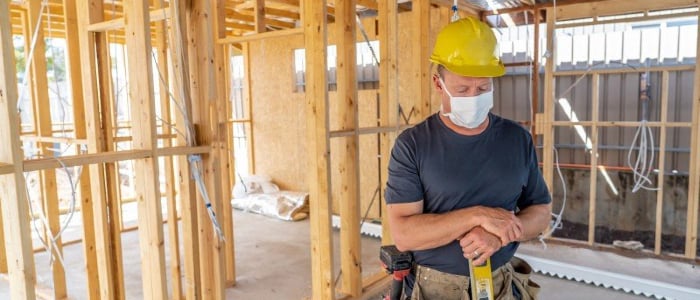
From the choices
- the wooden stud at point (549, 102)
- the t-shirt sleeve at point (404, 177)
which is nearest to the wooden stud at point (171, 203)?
the t-shirt sleeve at point (404, 177)

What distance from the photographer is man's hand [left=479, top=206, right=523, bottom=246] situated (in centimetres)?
137

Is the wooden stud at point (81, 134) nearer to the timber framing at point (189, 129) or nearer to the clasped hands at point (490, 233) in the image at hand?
the timber framing at point (189, 129)

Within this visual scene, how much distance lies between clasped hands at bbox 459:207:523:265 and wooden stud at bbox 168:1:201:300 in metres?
1.50

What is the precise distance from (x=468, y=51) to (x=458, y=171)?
389 millimetres

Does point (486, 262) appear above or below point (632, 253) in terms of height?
above

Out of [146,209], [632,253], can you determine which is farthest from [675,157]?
[146,209]

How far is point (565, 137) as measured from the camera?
753 cm

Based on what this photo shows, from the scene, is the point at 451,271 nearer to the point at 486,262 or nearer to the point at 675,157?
the point at 486,262

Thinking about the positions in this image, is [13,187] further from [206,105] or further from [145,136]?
[206,105]

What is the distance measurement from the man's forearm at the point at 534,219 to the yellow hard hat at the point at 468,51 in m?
0.48

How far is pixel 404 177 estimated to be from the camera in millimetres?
1569

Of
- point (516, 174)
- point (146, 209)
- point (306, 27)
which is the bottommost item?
point (146, 209)

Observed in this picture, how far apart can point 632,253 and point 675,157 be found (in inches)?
127

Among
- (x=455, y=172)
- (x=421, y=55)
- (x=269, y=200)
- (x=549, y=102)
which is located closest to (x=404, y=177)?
(x=455, y=172)
